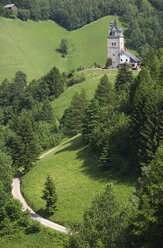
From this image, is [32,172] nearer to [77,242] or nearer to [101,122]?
[101,122]

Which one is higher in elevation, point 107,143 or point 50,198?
point 107,143

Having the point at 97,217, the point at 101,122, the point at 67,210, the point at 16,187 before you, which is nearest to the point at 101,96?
the point at 101,122

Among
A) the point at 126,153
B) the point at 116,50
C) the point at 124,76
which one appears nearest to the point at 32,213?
the point at 126,153

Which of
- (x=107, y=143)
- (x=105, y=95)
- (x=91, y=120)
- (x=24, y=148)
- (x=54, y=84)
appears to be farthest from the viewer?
(x=54, y=84)

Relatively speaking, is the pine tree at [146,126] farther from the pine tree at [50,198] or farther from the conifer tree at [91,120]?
the conifer tree at [91,120]

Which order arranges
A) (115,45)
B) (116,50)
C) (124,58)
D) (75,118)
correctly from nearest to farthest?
(75,118)
(124,58)
(116,50)
(115,45)

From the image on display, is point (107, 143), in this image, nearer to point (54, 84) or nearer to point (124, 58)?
point (54, 84)
